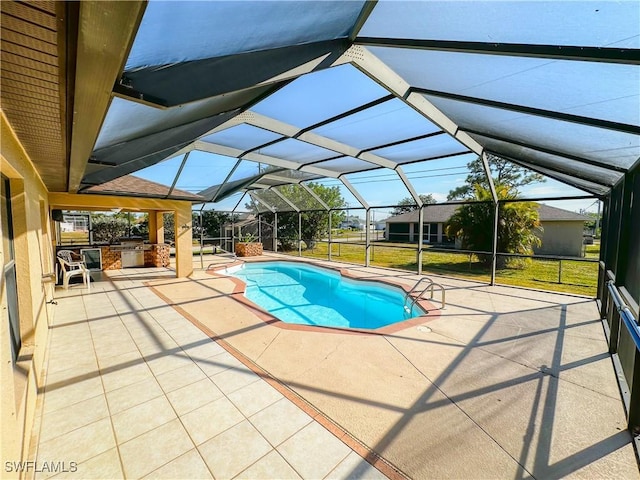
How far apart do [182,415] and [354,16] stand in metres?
4.42

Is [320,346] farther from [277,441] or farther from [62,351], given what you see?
[62,351]

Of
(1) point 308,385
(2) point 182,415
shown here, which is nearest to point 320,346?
(1) point 308,385

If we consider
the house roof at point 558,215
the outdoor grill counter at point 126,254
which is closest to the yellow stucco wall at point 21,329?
the outdoor grill counter at point 126,254

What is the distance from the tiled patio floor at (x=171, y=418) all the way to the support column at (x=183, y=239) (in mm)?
5095

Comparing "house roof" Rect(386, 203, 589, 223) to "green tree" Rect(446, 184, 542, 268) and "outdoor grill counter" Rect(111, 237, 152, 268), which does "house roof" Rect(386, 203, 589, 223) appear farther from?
"outdoor grill counter" Rect(111, 237, 152, 268)

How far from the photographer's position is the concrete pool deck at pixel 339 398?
231 cm

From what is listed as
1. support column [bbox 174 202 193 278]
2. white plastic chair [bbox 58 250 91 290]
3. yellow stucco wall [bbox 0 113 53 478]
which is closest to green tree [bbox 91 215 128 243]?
white plastic chair [bbox 58 250 91 290]

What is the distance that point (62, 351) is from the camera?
4176mm

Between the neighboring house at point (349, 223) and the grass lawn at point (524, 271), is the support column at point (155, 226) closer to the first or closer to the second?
the grass lawn at point (524, 271)

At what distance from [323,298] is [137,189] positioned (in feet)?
22.5

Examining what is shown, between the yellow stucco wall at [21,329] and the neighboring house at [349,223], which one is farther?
the neighboring house at [349,223]

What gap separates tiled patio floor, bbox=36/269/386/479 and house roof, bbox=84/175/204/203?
456cm

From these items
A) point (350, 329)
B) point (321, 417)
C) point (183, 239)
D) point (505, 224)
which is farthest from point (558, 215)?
point (183, 239)

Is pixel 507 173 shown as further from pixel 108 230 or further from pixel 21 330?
pixel 108 230
